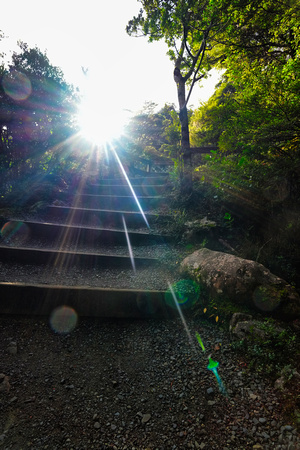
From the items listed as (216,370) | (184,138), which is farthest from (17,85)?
(216,370)

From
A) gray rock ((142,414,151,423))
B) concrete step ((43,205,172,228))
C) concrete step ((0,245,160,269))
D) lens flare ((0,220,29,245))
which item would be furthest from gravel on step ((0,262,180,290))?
concrete step ((43,205,172,228))

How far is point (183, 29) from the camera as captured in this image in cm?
655

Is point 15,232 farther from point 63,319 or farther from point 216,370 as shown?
point 216,370

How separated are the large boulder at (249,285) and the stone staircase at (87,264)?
82 centimetres

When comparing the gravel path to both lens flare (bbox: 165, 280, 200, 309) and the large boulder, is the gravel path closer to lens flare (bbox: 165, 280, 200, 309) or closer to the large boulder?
lens flare (bbox: 165, 280, 200, 309)

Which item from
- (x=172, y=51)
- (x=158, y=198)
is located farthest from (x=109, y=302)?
(x=172, y=51)

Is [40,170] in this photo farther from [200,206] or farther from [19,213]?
[200,206]

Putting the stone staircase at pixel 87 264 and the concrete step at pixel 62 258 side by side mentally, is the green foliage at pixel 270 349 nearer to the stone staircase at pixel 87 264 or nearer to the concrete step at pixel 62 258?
the stone staircase at pixel 87 264

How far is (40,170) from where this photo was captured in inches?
322

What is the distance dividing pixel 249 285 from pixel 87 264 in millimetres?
3198

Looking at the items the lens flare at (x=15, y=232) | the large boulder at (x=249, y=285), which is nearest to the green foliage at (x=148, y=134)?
the lens flare at (x=15, y=232)

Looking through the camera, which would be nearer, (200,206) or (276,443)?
(276,443)

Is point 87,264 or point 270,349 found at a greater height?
point 270,349

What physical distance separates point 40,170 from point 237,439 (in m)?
8.98
